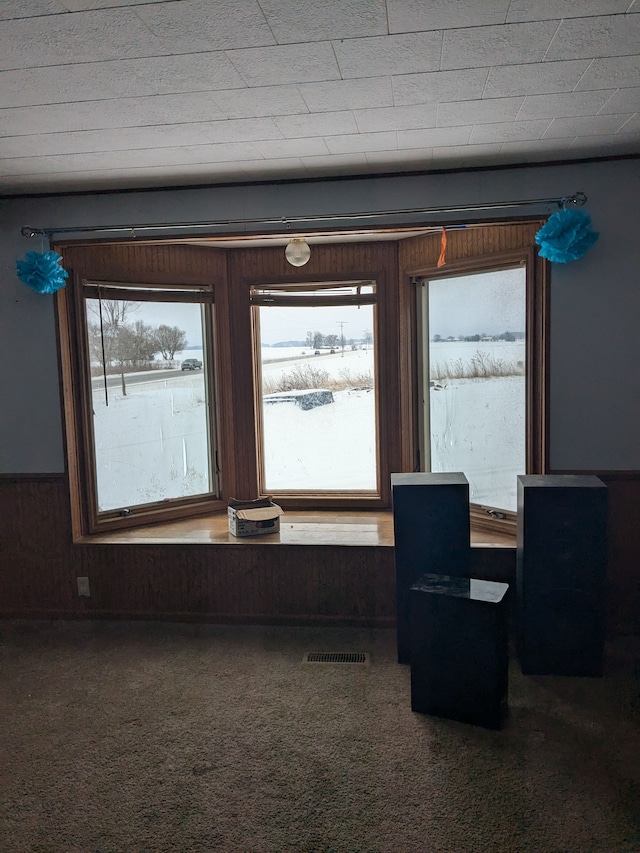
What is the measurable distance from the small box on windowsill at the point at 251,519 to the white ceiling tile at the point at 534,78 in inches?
101

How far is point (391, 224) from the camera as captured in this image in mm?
3668

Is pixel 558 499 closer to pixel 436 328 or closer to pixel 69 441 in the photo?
pixel 436 328

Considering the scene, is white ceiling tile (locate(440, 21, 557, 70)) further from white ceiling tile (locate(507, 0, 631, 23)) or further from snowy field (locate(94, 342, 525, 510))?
snowy field (locate(94, 342, 525, 510))

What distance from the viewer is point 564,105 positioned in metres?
2.70

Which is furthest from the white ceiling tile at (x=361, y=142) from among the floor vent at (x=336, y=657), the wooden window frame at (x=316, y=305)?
the floor vent at (x=336, y=657)

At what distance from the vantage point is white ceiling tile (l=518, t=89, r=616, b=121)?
8.52 ft

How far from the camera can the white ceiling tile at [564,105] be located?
260 centimetres

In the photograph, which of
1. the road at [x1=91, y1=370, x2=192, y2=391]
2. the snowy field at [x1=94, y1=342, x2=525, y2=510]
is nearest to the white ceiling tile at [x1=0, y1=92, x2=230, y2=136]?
the road at [x1=91, y1=370, x2=192, y2=391]

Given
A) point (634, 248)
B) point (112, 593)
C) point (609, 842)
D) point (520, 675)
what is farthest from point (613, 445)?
point (112, 593)

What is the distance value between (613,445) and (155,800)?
2750 millimetres

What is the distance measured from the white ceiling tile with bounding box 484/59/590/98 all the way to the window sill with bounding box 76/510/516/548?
228 centimetres

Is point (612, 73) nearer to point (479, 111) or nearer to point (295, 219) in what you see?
point (479, 111)

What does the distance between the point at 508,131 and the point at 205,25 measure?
Answer: 1.61 metres

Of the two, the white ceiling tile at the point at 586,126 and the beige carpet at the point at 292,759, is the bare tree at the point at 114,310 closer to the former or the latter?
the beige carpet at the point at 292,759
